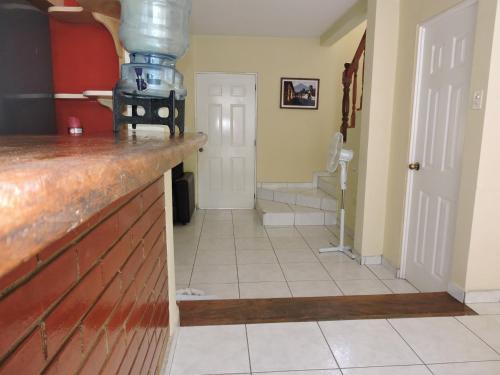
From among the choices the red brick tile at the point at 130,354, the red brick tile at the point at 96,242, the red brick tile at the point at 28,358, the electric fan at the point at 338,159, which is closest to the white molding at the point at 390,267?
the electric fan at the point at 338,159

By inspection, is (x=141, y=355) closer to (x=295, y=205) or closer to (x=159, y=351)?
(x=159, y=351)

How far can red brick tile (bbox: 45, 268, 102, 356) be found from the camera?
1.72 ft

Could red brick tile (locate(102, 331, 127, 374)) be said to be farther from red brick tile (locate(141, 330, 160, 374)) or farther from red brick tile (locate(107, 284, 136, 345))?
red brick tile (locate(141, 330, 160, 374))

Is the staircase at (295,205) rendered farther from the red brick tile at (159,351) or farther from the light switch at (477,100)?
the red brick tile at (159,351)

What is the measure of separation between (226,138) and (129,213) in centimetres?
445

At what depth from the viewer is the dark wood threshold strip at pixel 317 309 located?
6.68 feet

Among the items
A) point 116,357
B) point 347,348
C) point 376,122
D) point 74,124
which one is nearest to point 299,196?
point 376,122

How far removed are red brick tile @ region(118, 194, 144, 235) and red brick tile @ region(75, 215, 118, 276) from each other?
0.05 m

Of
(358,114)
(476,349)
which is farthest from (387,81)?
(476,349)

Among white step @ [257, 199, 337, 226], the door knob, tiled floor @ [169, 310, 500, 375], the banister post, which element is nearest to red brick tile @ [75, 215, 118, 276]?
tiled floor @ [169, 310, 500, 375]

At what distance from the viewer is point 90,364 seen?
684 millimetres

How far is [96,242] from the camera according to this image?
0.71 m

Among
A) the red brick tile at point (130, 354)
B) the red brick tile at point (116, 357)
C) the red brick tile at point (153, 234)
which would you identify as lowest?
the red brick tile at point (130, 354)

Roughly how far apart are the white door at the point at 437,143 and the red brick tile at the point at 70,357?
7.97 feet
